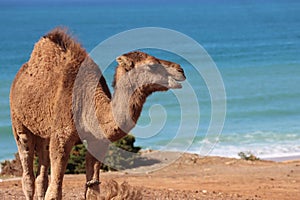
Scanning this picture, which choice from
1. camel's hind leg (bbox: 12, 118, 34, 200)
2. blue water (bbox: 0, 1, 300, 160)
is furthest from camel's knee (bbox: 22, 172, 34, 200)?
blue water (bbox: 0, 1, 300, 160)

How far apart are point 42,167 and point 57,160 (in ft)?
2.98

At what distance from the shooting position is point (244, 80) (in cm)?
4272

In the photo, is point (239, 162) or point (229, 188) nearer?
point (229, 188)

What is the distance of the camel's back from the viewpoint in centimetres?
952

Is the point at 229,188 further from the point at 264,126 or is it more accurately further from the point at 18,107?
the point at 264,126

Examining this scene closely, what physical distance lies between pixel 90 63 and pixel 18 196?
320 cm

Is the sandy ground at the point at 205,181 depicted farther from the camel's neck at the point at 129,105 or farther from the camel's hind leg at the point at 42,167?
the camel's neck at the point at 129,105

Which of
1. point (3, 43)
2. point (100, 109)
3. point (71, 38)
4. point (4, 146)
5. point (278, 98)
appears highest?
point (3, 43)

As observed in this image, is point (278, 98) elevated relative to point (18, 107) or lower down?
elevated

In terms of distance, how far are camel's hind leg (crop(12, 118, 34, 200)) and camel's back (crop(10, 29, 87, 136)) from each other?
0.27 metres

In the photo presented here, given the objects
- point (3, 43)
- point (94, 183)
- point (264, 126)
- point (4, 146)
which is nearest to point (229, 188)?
point (94, 183)

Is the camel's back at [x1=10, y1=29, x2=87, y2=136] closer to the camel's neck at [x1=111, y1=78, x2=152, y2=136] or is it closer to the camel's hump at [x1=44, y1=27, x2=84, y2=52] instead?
the camel's hump at [x1=44, y1=27, x2=84, y2=52]

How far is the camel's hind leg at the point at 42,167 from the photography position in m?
10.2

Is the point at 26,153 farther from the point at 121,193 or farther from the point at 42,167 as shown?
the point at 121,193
